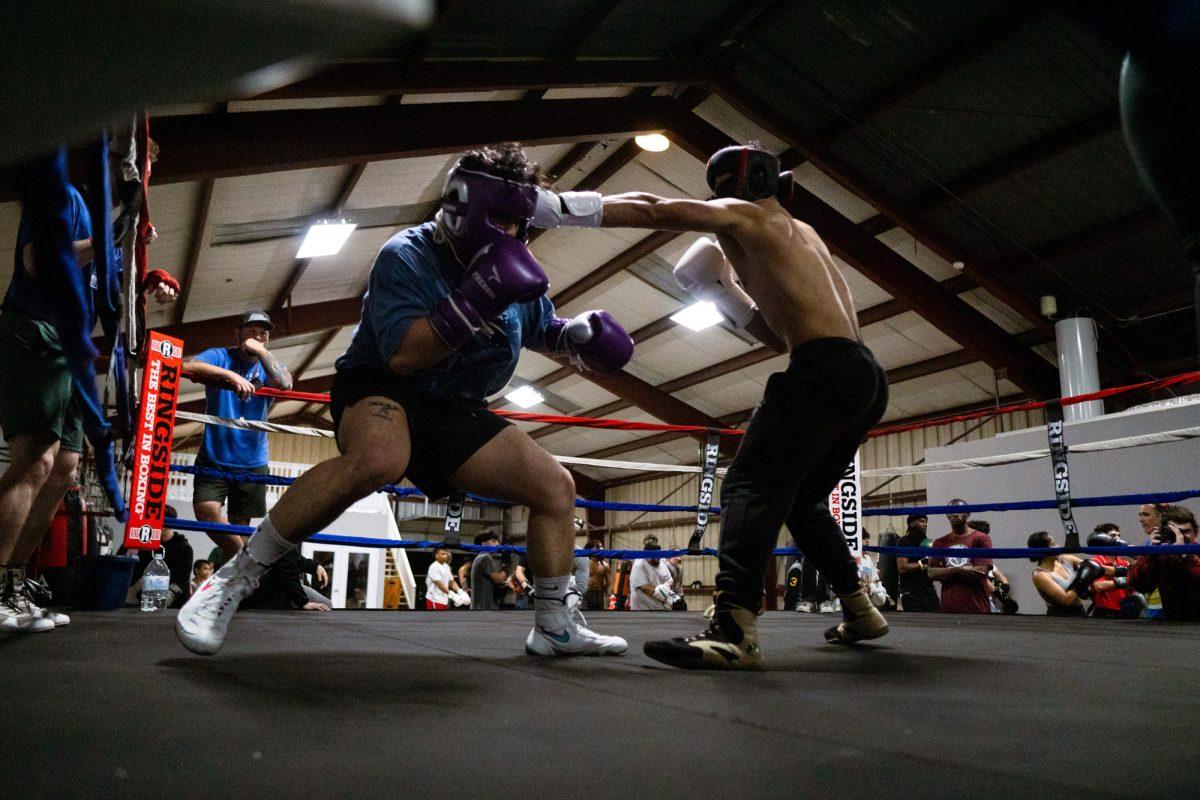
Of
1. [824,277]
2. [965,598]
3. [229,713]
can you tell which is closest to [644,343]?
[965,598]

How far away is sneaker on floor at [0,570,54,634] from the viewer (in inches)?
74.5

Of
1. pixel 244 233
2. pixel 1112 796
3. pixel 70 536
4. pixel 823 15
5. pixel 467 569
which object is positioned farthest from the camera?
pixel 467 569

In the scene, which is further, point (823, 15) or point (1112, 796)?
point (823, 15)

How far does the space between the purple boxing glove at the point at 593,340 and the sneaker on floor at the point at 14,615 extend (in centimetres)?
133

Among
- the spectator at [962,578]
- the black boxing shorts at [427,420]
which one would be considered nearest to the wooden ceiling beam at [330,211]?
the spectator at [962,578]

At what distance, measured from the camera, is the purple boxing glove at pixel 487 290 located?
1.45 metres

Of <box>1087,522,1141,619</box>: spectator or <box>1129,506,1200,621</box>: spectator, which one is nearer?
<box>1129,506,1200,621</box>: spectator

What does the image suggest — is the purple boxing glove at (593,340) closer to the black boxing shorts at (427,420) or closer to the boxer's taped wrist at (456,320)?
the black boxing shorts at (427,420)

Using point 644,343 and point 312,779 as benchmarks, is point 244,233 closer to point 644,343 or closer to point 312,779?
point 644,343

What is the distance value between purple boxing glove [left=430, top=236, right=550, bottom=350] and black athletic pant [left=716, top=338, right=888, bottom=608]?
58cm

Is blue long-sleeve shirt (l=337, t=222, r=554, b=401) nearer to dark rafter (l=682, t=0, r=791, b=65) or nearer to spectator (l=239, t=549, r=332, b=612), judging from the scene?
spectator (l=239, t=549, r=332, b=612)

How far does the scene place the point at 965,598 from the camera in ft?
15.2

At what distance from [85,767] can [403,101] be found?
Answer: 652cm

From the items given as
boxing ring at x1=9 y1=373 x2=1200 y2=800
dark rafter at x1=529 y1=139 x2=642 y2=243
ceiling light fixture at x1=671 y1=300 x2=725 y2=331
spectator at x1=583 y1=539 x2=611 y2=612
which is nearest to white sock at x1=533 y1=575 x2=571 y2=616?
boxing ring at x1=9 y1=373 x2=1200 y2=800
